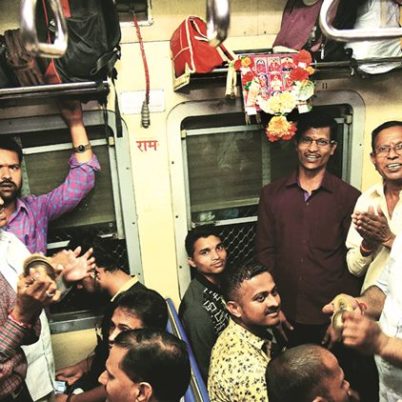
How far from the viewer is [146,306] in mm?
2422

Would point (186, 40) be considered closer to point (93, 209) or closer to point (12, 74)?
point (12, 74)

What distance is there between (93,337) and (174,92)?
6.73 feet

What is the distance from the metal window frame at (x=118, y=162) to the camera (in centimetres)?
287

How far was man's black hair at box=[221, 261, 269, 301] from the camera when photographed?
247 centimetres

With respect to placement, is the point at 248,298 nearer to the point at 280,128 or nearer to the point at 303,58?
the point at 280,128

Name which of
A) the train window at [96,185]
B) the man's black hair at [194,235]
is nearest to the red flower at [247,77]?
the train window at [96,185]

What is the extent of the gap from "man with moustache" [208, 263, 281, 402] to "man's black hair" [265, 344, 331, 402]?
7.0 inches

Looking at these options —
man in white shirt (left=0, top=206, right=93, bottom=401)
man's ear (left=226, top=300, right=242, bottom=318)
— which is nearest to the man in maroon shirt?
man's ear (left=226, top=300, right=242, bottom=318)

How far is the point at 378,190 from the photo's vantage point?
2822 mm

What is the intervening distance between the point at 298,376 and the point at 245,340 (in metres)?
0.48

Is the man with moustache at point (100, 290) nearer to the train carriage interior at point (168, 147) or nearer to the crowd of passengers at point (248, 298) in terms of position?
the crowd of passengers at point (248, 298)

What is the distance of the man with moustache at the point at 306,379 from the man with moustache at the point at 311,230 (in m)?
1.25

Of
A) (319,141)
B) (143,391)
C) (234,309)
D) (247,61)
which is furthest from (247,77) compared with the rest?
(143,391)

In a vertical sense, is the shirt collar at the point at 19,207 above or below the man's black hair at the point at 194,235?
above
